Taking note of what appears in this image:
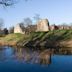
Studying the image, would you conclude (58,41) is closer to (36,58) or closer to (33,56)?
(33,56)

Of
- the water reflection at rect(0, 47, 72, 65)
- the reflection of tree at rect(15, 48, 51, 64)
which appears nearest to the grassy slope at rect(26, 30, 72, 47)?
the water reflection at rect(0, 47, 72, 65)

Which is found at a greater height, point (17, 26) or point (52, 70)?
point (17, 26)

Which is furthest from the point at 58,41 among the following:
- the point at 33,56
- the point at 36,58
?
the point at 36,58

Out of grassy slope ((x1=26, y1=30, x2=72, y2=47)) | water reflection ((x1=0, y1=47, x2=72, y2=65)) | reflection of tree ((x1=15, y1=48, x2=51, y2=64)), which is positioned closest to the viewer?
reflection of tree ((x1=15, y1=48, x2=51, y2=64))

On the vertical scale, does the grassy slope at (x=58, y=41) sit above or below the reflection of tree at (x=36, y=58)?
above

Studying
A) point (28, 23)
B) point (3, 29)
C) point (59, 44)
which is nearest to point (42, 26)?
point (59, 44)

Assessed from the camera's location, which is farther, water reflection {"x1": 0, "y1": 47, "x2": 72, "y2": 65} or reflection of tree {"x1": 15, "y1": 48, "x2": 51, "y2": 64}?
water reflection {"x1": 0, "y1": 47, "x2": 72, "y2": 65}

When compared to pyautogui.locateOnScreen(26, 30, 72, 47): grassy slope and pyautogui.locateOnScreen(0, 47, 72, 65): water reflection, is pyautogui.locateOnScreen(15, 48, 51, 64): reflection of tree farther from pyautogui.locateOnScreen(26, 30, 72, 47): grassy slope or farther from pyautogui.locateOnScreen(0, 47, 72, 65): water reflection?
pyautogui.locateOnScreen(26, 30, 72, 47): grassy slope

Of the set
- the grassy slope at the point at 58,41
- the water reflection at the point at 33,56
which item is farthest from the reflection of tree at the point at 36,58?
the grassy slope at the point at 58,41

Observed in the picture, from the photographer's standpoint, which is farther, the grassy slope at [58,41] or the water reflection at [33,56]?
the grassy slope at [58,41]

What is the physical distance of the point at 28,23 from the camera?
346ft

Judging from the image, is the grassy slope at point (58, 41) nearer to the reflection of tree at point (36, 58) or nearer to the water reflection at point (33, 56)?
the water reflection at point (33, 56)

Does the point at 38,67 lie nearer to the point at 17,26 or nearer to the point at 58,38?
the point at 58,38

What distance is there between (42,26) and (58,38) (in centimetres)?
2005
